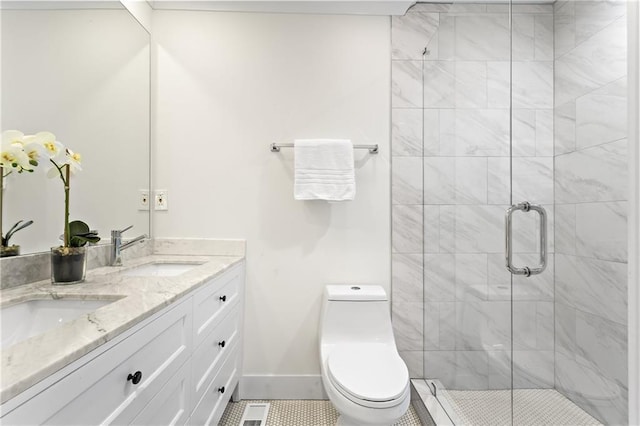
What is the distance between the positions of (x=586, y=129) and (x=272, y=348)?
173 centimetres

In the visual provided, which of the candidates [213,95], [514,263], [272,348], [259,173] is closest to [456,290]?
[514,263]

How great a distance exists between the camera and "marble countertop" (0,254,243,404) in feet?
1.68

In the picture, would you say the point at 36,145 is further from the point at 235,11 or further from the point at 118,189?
the point at 235,11

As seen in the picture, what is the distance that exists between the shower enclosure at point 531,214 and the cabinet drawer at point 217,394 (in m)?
1.04

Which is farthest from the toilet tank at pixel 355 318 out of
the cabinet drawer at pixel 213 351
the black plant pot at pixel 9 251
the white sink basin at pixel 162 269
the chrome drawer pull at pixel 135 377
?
the black plant pot at pixel 9 251

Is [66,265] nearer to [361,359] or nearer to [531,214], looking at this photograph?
[361,359]

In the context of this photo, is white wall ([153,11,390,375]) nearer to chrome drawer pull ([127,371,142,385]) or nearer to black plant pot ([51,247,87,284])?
black plant pot ([51,247,87,284])

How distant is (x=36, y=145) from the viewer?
1056 mm

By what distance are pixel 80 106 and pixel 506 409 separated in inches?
80.4

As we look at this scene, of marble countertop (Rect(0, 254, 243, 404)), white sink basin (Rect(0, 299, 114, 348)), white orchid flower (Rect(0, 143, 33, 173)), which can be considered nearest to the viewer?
→ marble countertop (Rect(0, 254, 243, 404))

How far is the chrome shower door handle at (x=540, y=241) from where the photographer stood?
3.74 ft

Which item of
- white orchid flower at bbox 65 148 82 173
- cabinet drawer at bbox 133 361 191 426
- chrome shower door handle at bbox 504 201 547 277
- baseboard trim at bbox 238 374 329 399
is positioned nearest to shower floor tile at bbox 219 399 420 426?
baseboard trim at bbox 238 374 329 399

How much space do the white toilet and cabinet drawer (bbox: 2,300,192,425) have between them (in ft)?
2.09

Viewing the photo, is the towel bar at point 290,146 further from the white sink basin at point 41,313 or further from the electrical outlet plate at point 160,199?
the white sink basin at point 41,313
